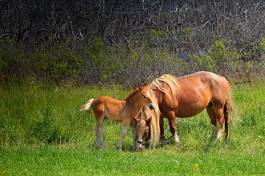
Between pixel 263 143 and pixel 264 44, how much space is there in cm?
986

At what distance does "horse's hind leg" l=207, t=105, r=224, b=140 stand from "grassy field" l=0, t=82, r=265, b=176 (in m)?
0.22

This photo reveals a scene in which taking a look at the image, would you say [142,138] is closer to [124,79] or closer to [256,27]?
[124,79]

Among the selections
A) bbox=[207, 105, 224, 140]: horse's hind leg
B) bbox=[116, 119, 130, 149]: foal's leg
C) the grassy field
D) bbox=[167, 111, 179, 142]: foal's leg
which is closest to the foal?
bbox=[116, 119, 130, 149]: foal's leg

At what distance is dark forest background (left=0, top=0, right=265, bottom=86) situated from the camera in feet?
61.7

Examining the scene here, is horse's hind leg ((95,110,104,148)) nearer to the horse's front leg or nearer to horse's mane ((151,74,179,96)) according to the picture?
the horse's front leg

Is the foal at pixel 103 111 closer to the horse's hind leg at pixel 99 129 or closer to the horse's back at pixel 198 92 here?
the horse's hind leg at pixel 99 129

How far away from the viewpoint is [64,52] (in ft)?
69.8

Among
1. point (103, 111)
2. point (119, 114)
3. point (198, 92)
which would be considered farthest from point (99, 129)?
point (198, 92)

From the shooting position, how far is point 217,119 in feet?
37.2

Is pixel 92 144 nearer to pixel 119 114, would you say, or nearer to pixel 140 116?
pixel 119 114

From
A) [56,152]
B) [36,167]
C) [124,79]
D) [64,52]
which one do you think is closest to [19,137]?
[56,152]

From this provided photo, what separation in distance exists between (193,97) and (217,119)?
58 centimetres

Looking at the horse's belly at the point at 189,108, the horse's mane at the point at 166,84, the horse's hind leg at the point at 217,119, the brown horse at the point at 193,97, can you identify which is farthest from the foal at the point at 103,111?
the horse's hind leg at the point at 217,119

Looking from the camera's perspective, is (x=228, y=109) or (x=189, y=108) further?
(x=228, y=109)
